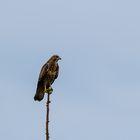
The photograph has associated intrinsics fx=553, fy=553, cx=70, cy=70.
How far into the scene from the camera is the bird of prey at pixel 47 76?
17.7 m

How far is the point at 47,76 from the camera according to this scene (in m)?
19.7

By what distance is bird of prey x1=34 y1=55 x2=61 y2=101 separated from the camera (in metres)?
17.7

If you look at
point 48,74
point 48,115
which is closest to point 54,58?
point 48,74

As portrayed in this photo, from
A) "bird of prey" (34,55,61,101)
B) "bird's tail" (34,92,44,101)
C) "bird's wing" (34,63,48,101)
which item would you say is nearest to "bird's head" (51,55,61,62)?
"bird of prey" (34,55,61,101)

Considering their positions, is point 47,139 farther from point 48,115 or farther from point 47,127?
point 48,115

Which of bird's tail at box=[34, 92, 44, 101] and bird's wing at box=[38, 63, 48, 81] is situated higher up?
bird's wing at box=[38, 63, 48, 81]

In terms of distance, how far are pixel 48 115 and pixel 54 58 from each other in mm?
12874

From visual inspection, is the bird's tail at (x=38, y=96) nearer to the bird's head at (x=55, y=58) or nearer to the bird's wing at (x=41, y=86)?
the bird's wing at (x=41, y=86)

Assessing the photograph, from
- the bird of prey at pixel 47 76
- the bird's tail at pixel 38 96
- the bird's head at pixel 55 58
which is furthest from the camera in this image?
the bird's head at pixel 55 58

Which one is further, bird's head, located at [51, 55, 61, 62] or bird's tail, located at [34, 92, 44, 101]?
bird's head, located at [51, 55, 61, 62]

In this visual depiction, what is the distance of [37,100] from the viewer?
17500 mm

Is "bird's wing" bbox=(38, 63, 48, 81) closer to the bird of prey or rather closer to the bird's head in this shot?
the bird of prey

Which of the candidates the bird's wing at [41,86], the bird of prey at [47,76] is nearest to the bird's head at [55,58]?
the bird of prey at [47,76]

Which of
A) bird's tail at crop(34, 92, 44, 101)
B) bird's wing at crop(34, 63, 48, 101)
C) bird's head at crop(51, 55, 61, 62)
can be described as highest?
bird's head at crop(51, 55, 61, 62)
